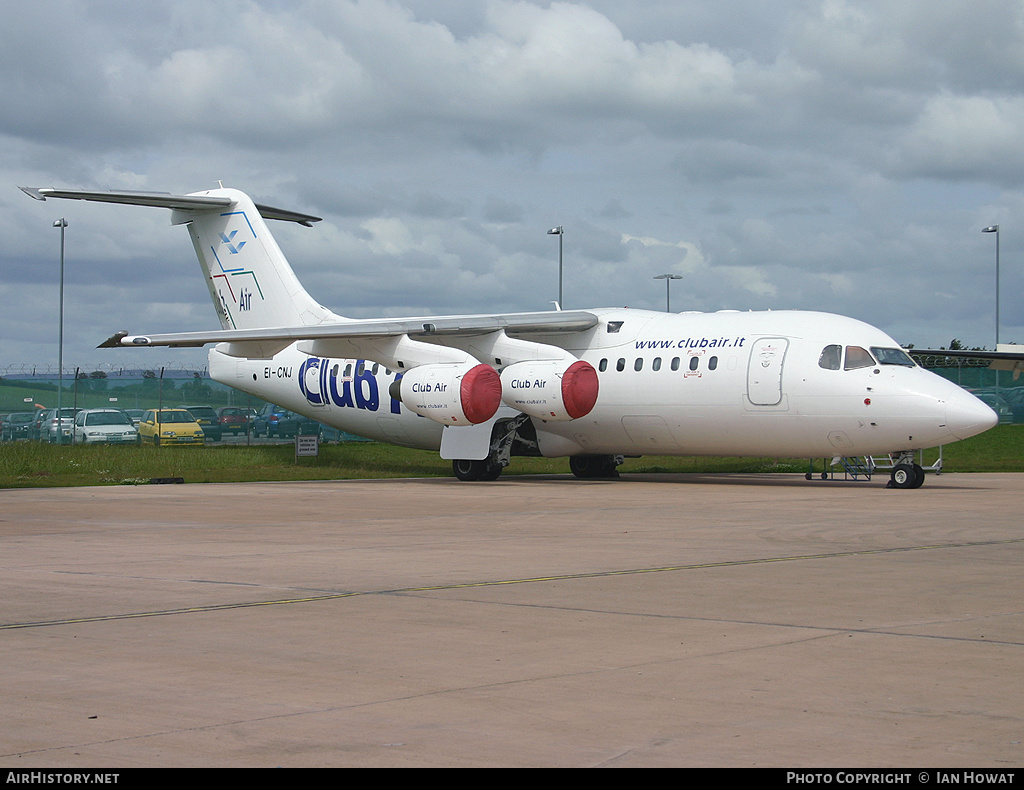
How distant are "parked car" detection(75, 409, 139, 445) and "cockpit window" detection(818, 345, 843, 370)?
29.8 m

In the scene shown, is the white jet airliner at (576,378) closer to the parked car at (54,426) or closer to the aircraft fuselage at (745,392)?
the aircraft fuselage at (745,392)

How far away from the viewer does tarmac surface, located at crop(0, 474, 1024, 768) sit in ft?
17.0

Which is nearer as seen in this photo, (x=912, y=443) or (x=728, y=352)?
(x=912, y=443)

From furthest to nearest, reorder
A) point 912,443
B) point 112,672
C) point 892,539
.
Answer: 1. point 912,443
2. point 892,539
3. point 112,672

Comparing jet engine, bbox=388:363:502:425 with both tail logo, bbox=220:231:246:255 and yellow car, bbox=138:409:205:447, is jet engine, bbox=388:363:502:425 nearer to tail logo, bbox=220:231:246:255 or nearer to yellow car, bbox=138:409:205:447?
tail logo, bbox=220:231:246:255

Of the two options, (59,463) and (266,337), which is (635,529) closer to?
(266,337)

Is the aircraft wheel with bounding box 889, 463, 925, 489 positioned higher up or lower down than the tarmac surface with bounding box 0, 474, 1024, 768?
higher up

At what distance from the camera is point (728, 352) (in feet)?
81.1

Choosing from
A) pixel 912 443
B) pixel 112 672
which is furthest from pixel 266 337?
pixel 112 672

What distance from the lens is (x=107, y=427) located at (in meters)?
46.0

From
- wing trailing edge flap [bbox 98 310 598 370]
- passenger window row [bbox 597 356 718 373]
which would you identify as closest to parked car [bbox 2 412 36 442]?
wing trailing edge flap [bbox 98 310 598 370]

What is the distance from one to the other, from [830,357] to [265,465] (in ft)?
49.7

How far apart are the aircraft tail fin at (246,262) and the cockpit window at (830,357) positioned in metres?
12.9
